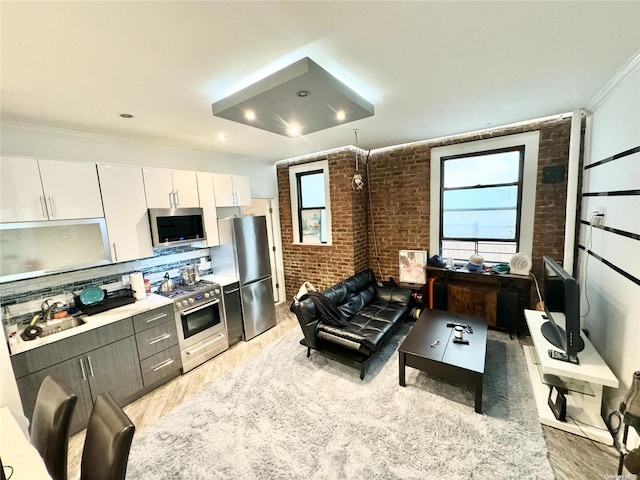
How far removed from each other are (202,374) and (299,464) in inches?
65.1

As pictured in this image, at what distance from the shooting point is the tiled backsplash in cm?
229

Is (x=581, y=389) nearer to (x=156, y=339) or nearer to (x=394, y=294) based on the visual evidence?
(x=394, y=294)

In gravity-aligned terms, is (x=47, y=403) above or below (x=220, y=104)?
below

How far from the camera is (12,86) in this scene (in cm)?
169

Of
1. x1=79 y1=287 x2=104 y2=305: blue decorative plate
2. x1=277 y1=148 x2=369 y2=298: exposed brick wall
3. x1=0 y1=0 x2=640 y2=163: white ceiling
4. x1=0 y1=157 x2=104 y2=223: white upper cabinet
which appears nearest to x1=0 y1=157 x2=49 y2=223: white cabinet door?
x1=0 y1=157 x2=104 y2=223: white upper cabinet

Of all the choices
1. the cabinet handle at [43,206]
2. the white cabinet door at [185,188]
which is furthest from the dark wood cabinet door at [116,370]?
the white cabinet door at [185,188]

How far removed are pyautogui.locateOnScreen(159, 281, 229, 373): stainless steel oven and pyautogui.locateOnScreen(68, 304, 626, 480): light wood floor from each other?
136 mm

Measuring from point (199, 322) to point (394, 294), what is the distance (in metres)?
2.69

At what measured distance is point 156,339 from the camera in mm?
2715

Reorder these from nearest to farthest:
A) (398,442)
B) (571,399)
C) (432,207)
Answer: (398,442), (571,399), (432,207)

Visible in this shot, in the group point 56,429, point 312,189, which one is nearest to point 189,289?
point 56,429

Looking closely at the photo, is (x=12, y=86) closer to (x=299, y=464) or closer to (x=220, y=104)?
(x=220, y=104)

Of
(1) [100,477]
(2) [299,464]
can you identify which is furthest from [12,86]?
(2) [299,464]

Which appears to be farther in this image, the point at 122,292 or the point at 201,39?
the point at 122,292
